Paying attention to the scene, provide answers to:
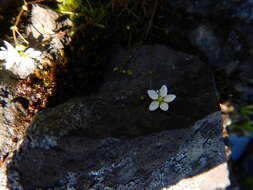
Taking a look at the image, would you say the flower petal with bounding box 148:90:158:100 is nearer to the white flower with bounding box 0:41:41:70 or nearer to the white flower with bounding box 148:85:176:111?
the white flower with bounding box 148:85:176:111

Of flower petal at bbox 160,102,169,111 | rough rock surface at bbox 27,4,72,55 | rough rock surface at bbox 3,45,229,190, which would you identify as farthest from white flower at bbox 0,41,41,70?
flower petal at bbox 160,102,169,111

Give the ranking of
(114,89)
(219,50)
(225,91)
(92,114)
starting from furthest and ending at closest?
(225,91), (219,50), (114,89), (92,114)

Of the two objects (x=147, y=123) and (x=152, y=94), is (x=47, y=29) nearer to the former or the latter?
(x=152, y=94)

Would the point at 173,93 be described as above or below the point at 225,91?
above

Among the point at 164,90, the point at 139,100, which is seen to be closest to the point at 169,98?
the point at 164,90

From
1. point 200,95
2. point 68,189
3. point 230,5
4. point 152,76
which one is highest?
point 230,5

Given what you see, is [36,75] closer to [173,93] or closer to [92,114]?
[92,114]

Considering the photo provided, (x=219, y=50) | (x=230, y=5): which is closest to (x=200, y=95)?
(x=219, y=50)

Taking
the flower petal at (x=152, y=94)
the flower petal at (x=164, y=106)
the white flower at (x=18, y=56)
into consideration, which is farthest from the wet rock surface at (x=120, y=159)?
the white flower at (x=18, y=56)
